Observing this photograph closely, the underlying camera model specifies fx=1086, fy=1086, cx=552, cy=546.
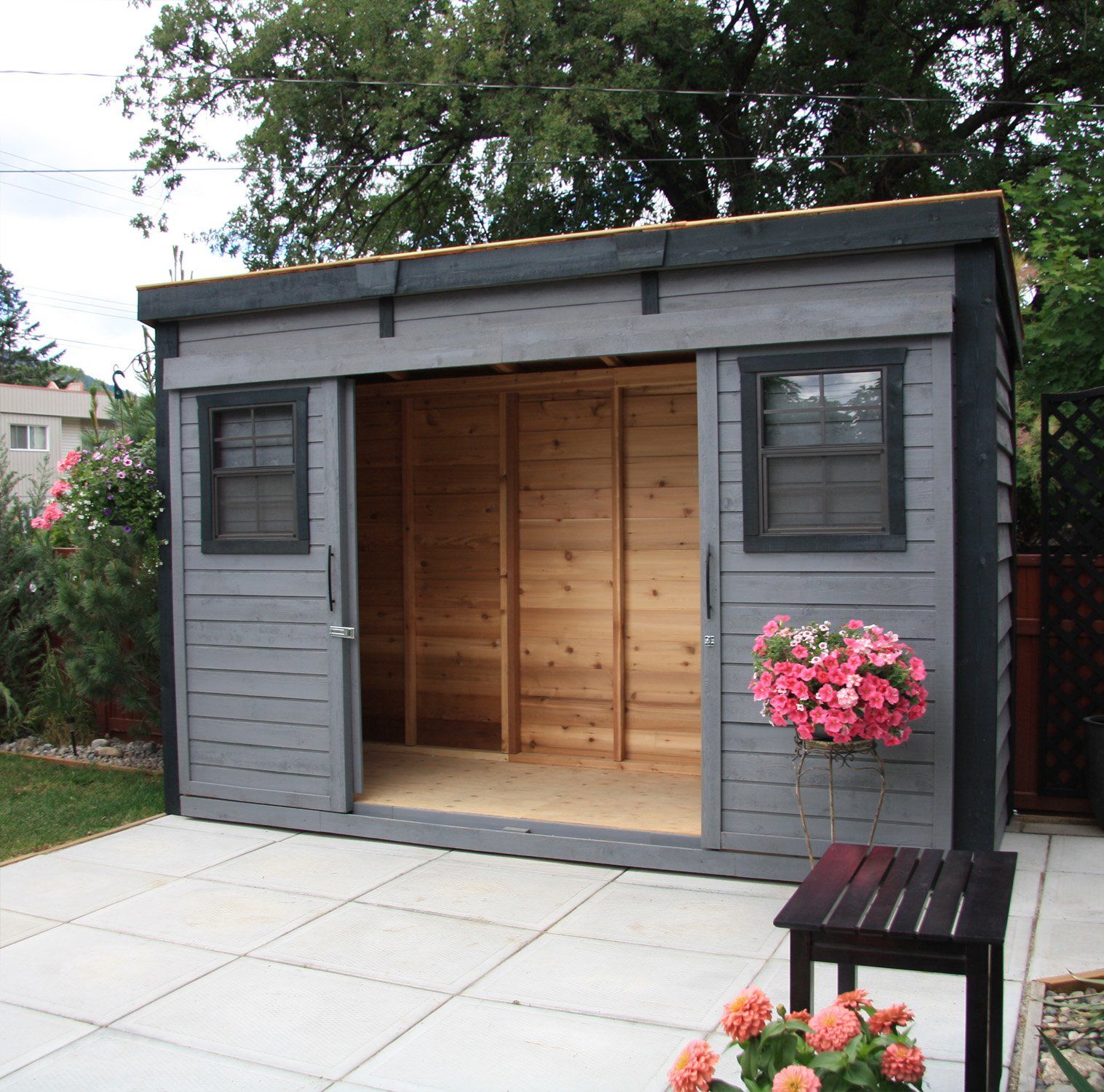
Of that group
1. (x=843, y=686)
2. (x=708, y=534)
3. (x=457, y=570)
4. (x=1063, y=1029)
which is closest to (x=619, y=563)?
(x=457, y=570)

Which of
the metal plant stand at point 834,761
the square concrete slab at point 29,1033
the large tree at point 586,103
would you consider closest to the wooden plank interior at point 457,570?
the metal plant stand at point 834,761

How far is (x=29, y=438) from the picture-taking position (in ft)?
97.1

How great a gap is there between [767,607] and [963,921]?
6.70ft

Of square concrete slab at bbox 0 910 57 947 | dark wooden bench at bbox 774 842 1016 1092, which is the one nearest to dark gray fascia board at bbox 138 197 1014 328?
dark wooden bench at bbox 774 842 1016 1092

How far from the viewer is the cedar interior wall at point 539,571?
5.75 metres

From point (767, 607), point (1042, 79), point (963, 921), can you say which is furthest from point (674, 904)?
point (1042, 79)

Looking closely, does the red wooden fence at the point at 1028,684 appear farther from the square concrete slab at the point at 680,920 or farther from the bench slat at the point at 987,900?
the bench slat at the point at 987,900

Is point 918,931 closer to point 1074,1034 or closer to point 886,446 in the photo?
point 1074,1034

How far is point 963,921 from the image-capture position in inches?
88.9

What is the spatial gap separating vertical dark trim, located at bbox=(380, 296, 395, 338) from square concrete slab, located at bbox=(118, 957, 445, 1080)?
270cm

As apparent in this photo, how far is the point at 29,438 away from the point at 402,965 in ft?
97.9

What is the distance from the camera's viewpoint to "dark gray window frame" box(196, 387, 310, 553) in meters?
5.00

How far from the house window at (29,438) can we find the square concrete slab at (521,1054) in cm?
2929

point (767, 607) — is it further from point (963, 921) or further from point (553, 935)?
point (963, 921)
